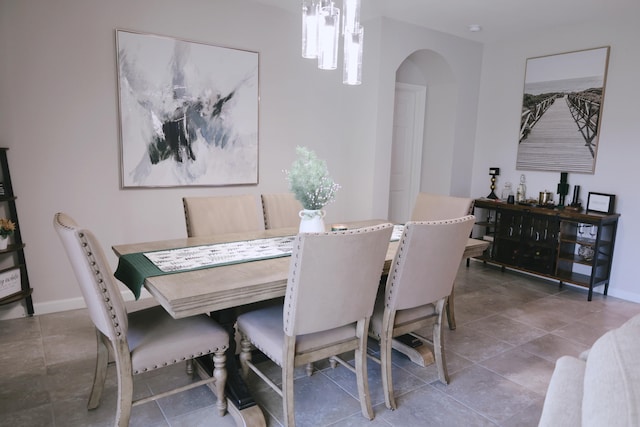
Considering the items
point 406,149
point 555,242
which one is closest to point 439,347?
point 555,242

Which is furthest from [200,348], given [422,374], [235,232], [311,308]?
[422,374]

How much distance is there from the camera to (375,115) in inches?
176

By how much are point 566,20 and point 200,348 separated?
15.1ft

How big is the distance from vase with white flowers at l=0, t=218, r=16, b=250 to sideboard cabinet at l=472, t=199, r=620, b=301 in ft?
14.7

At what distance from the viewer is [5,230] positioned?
2998mm

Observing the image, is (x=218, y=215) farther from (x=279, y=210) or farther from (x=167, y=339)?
(x=167, y=339)

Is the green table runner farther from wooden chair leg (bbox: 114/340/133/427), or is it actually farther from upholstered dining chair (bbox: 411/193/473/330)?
upholstered dining chair (bbox: 411/193/473/330)

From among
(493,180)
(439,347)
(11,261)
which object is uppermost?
(493,180)

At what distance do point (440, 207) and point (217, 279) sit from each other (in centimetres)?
207

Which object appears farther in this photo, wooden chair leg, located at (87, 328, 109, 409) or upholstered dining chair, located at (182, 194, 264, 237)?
upholstered dining chair, located at (182, 194, 264, 237)

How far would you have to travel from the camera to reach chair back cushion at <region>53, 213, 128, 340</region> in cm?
170

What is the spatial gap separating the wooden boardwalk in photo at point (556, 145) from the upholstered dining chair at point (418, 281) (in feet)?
9.54

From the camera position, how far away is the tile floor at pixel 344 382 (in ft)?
7.15

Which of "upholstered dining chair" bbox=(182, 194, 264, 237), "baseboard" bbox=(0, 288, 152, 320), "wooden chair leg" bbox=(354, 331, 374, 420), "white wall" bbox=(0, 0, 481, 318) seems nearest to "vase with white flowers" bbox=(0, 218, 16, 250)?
"white wall" bbox=(0, 0, 481, 318)
